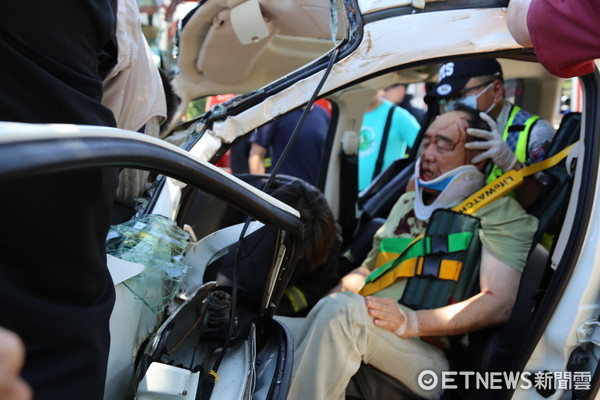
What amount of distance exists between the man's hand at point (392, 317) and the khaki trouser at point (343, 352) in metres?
0.02

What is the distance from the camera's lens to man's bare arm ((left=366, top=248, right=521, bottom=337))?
87.5 inches

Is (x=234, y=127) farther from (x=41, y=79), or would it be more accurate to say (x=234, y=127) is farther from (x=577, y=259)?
(x=577, y=259)

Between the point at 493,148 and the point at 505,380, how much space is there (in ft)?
3.43

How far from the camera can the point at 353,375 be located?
2.16 meters

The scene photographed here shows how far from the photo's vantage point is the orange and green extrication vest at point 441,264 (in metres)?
2.38

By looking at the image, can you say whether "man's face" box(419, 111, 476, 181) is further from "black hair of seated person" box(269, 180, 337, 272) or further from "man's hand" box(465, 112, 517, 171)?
Result: "black hair of seated person" box(269, 180, 337, 272)

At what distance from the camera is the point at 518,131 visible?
2871mm

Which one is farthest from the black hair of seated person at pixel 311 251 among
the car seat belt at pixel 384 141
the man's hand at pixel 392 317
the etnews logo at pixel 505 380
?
the car seat belt at pixel 384 141

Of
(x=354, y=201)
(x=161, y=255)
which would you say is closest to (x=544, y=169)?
(x=354, y=201)

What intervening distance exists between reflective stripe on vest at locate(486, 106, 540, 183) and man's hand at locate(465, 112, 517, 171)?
0.58 ft

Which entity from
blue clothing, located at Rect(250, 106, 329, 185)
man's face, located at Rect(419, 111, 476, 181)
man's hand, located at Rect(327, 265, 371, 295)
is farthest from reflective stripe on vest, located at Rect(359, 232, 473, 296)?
blue clothing, located at Rect(250, 106, 329, 185)

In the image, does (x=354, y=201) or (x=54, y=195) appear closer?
(x=54, y=195)

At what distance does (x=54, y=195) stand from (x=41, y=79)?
195mm

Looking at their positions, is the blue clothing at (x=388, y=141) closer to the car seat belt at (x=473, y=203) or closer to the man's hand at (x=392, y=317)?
the car seat belt at (x=473, y=203)
